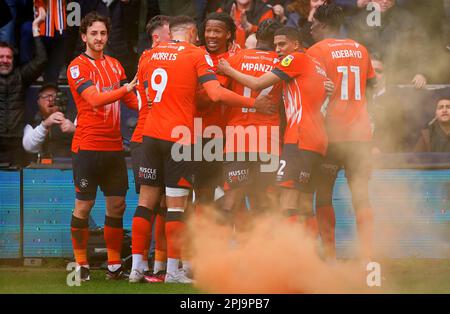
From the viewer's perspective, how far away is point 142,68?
889cm

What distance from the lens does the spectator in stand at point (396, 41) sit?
11.2 meters

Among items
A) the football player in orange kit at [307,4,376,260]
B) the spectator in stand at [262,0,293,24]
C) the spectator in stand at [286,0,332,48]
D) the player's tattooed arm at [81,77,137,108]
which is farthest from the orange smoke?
the spectator in stand at [262,0,293,24]

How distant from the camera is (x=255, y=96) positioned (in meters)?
9.15

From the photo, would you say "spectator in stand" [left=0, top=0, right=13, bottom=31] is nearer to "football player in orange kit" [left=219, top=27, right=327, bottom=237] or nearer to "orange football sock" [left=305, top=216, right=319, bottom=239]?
"football player in orange kit" [left=219, top=27, right=327, bottom=237]

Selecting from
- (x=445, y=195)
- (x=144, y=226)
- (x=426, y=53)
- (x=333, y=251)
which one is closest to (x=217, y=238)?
(x=144, y=226)

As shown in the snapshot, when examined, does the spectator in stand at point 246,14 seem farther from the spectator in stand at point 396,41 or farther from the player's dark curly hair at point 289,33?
the player's dark curly hair at point 289,33

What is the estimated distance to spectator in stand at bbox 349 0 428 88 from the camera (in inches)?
441

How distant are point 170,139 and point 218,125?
71cm

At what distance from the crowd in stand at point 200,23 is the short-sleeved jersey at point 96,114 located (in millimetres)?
1388

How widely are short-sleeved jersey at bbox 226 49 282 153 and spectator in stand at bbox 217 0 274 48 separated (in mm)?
2561

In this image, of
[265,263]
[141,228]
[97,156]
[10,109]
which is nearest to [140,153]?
[97,156]

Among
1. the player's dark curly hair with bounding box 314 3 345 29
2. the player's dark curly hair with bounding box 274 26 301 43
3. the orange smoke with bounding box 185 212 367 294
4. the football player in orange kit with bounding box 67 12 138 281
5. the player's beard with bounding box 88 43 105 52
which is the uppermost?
the player's dark curly hair with bounding box 314 3 345 29

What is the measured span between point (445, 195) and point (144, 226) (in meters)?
3.63
